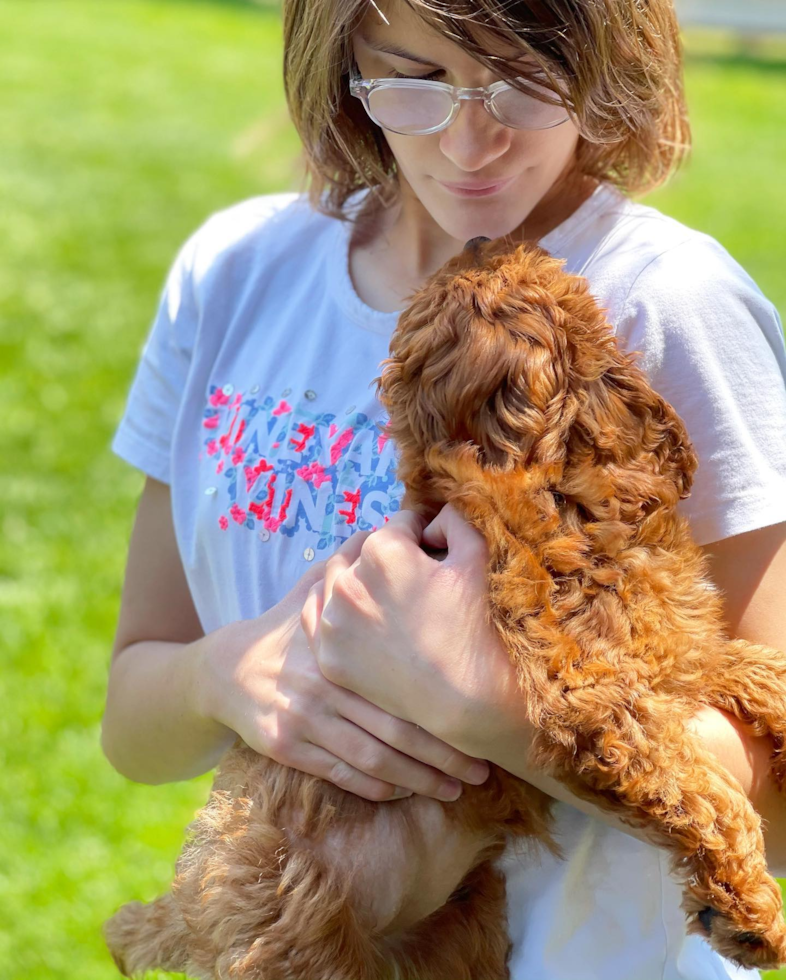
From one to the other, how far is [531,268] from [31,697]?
3921 millimetres

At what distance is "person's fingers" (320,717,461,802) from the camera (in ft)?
6.59

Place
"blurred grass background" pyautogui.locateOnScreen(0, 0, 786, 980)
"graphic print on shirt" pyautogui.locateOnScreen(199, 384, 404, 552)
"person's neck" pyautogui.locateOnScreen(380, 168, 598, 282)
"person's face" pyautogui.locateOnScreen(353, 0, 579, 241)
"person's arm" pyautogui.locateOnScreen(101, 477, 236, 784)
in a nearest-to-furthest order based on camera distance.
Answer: "person's face" pyautogui.locateOnScreen(353, 0, 579, 241), "graphic print on shirt" pyautogui.locateOnScreen(199, 384, 404, 552), "person's neck" pyautogui.locateOnScreen(380, 168, 598, 282), "person's arm" pyautogui.locateOnScreen(101, 477, 236, 784), "blurred grass background" pyautogui.locateOnScreen(0, 0, 786, 980)

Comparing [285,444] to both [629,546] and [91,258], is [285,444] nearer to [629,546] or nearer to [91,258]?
[629,546]

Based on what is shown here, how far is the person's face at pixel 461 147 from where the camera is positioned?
82.7 inches

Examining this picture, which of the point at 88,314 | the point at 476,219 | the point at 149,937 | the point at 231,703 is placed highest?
the point at 476,219

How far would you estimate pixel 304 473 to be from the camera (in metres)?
2.27

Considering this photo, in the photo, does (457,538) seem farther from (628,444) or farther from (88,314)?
(88,314)

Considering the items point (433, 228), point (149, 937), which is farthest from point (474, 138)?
point (149, 937)

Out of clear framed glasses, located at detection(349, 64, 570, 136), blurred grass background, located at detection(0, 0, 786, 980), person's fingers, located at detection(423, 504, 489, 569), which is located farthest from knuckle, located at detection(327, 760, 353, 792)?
blurred grass background, located at detection(0, 0, 786, 980)

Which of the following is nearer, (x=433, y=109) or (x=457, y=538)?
(x=457, y=538)

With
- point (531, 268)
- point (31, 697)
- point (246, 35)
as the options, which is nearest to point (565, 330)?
point (531, 268)

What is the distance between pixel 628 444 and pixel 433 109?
0.73 metres

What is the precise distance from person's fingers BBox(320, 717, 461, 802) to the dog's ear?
1.82ft

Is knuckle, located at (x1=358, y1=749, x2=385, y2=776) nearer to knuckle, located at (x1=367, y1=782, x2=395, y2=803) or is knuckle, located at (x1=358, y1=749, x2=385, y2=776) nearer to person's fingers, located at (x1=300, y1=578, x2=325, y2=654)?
knuckle, located at (x1=367, y1=782, x2=395, y2=803)
